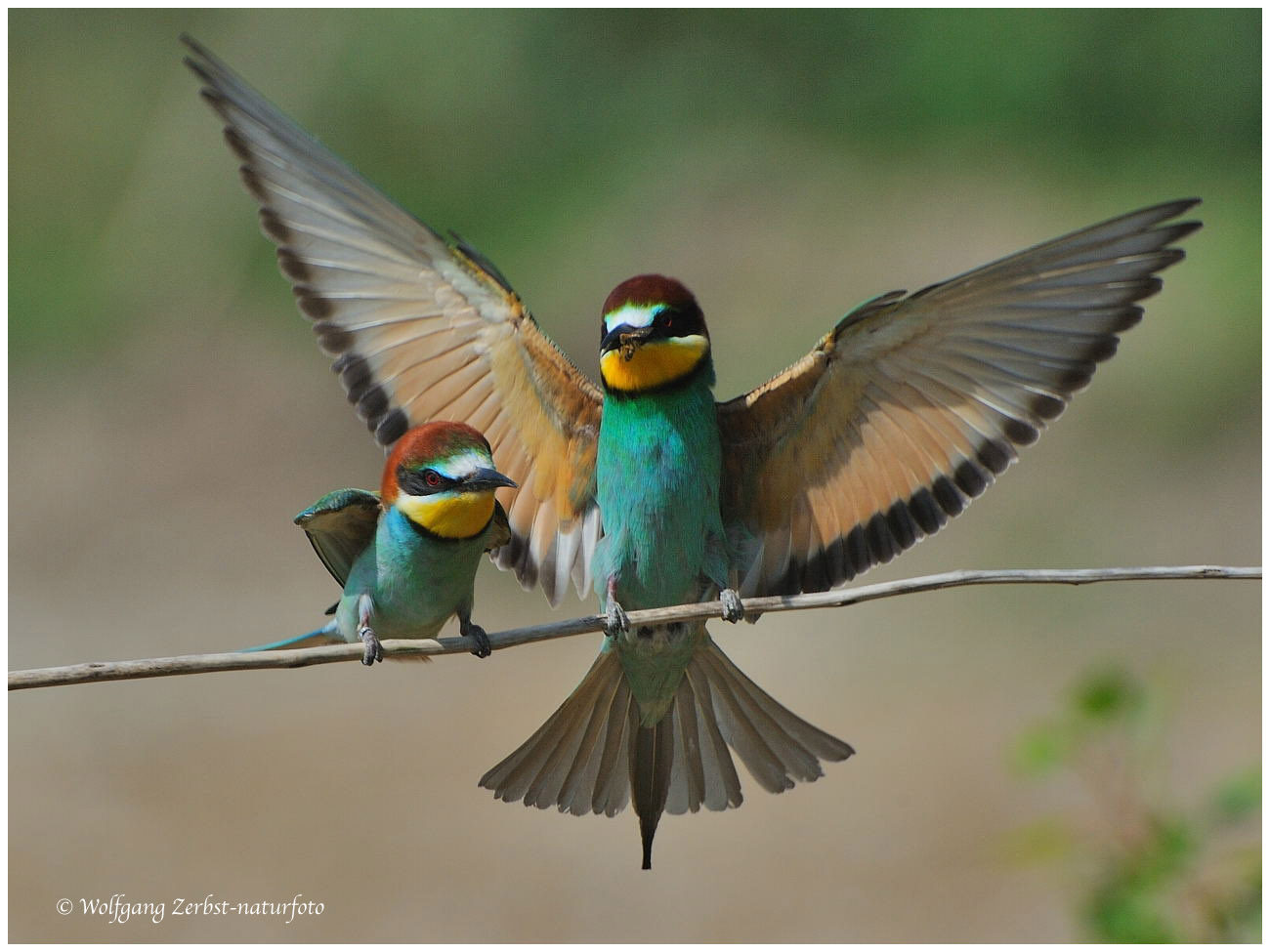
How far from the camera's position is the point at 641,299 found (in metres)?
1.79

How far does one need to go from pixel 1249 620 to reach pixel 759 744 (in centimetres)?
275

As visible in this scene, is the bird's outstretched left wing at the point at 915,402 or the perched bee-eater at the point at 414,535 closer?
the perched bee-eater at the point at 414,535

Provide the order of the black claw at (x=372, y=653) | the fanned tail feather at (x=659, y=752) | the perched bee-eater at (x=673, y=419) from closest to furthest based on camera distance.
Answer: the black claw at (x=372, y=653) < the perched bee-eater at (x=673, y=419) < the fanned tail feather at (x=659, y=752)

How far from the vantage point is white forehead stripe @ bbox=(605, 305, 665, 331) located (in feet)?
5.87

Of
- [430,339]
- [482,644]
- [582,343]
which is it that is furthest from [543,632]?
[582,343]

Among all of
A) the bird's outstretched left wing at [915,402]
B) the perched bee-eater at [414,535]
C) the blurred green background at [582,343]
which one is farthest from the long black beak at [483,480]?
the blurred green background at [582,343]

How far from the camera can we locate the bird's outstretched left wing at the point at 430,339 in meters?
1.89

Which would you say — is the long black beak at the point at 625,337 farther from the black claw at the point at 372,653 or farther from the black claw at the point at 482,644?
the black claw at the point at 372,653

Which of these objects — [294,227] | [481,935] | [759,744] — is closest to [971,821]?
[481,935]

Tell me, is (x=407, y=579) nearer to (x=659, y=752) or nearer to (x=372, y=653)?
(x=372, y=653)

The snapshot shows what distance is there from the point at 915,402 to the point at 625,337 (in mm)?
396

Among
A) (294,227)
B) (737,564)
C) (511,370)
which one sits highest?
(294,227)

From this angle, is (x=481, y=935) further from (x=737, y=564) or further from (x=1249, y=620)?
(x=1249, y=620)

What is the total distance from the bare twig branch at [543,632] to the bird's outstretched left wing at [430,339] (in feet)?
1.45
